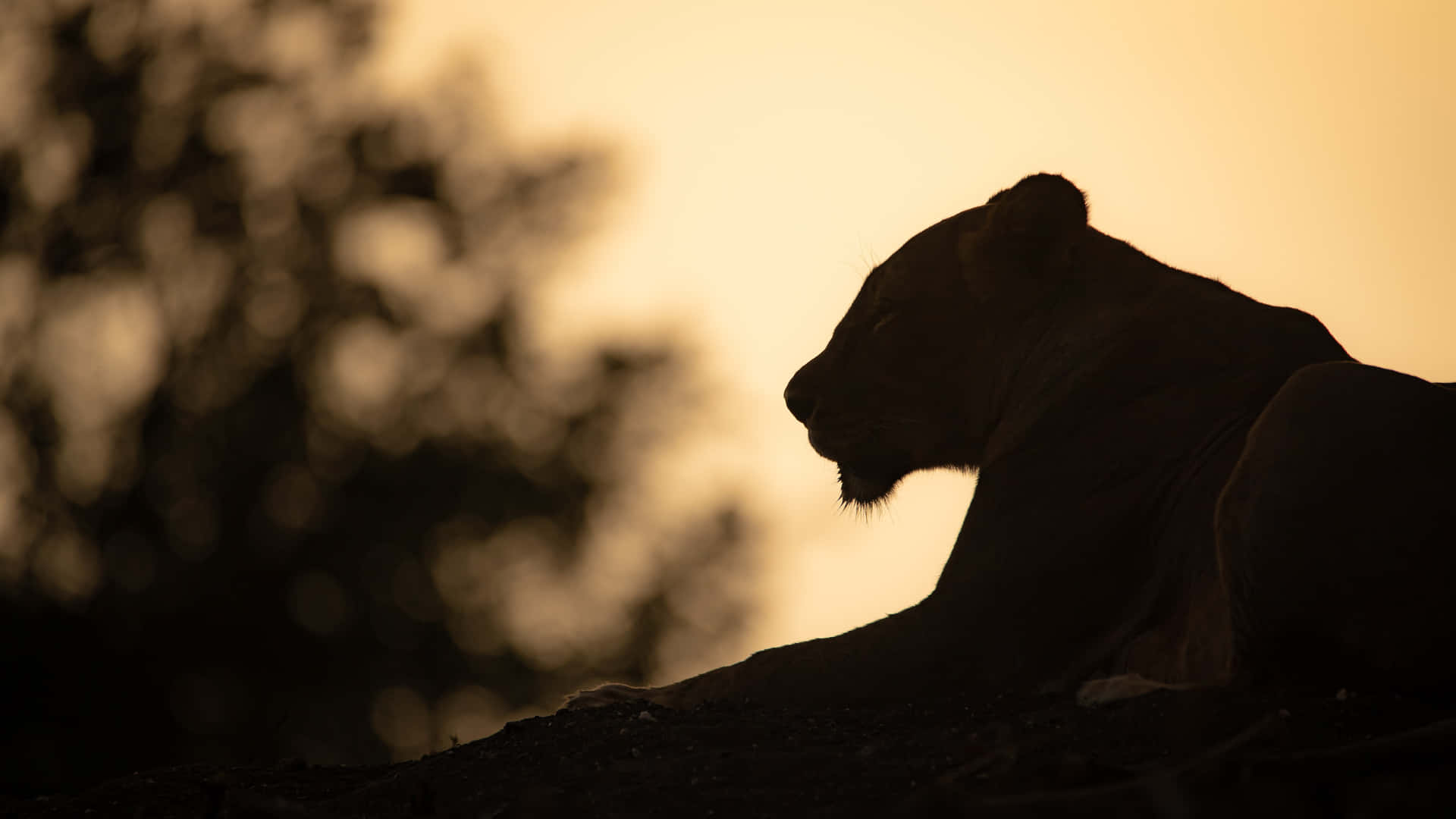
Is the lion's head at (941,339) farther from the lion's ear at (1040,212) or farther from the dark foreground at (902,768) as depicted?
the dark foreground at (902,768)

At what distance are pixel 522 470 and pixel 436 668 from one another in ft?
8.74

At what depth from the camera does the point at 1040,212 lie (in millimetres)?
6098

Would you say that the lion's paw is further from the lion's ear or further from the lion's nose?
the lion's ear

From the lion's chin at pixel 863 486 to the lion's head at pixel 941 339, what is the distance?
11 millimetres

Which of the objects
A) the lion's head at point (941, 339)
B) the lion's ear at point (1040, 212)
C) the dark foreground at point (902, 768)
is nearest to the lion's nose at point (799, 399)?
the lion's head at point (941, 339)

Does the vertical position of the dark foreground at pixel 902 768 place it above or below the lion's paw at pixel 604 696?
below

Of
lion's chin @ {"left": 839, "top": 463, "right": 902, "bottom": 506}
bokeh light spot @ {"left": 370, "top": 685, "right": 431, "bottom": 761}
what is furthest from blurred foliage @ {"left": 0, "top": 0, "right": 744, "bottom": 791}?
lion's chin @ {"left": 839, "top": 463, "right": 902, "bottom": 506}

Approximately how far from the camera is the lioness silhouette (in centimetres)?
431

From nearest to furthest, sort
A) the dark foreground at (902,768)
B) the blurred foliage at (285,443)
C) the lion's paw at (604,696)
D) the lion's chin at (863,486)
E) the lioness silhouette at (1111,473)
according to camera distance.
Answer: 1. the dark foreground at (902,768)
2. the lioness silhouette at (1111,473)
3. the lion's paw at (604,696)
4. the lion's chin at (863,486)
5. the blurred foliage at (285,443)

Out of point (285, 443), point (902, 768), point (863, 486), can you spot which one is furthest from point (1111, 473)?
point (285, 443)

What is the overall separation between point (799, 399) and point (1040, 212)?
1226mm

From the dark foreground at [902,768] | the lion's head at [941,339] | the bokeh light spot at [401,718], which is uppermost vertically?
the bokeh light spot at [401,718]

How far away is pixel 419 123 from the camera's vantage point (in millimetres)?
21453

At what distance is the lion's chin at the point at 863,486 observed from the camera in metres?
6.67
